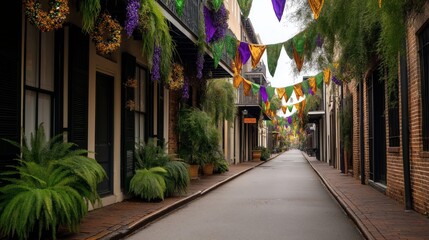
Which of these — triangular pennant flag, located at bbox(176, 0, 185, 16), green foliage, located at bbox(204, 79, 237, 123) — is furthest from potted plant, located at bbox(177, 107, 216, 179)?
triangular pennant flag, located at bbox(176, 0, 185, 16)

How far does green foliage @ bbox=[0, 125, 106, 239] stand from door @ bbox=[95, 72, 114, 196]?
2.92 meters

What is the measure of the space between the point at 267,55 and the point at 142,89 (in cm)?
361

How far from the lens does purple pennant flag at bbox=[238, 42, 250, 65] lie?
15.4 metres

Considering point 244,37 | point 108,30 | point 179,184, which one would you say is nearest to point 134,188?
point 179,184

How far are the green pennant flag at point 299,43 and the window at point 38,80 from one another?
19.6 feet

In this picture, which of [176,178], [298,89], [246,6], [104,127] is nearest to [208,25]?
[246,6]

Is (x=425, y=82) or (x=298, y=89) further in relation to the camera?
(x=298, y=89)

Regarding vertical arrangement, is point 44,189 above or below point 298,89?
below

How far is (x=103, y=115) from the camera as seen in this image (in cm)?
1060

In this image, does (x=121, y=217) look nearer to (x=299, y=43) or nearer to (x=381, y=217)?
(x=381, y=217)

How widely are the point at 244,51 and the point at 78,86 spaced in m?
7.57

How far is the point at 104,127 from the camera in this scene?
10.6 meters

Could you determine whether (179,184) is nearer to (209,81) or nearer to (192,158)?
(192,158)

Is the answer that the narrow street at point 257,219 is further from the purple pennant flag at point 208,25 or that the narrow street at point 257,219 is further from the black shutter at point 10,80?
the purple pennant flag at point 208,25
